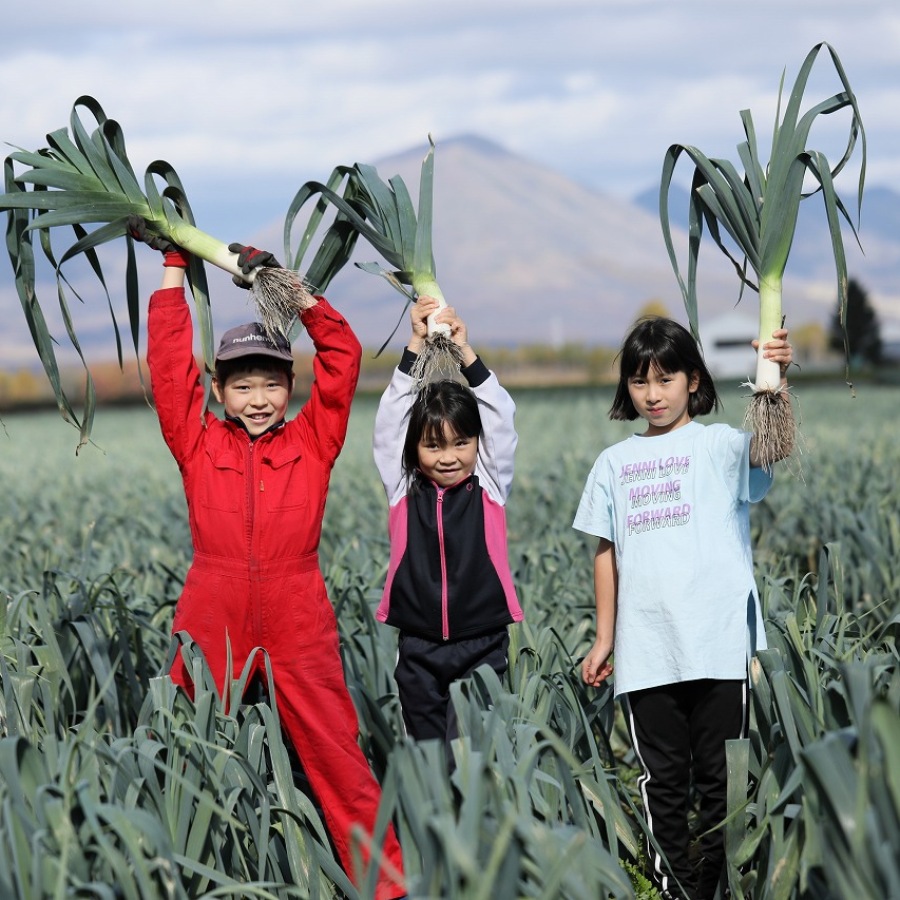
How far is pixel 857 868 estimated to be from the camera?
170cm

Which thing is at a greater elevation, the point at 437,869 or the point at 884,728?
the point at 884,728

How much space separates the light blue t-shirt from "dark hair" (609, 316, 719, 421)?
0.09 metres

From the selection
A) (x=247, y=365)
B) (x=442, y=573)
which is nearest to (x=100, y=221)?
(x=247, y=365)

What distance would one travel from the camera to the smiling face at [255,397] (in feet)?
9.53

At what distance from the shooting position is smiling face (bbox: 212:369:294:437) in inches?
114

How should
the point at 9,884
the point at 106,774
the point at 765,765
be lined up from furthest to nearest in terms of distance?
the point at 765,765
the point at 106,774
the point at 9,884

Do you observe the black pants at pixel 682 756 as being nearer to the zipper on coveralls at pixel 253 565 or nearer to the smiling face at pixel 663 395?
the smiling face at pixel 663 395

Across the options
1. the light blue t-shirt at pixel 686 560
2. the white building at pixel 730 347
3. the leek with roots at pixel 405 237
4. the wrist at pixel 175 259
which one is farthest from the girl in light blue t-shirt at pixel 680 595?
the white building at pixel 730 347

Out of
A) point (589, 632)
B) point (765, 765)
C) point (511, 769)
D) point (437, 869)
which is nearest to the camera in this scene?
point (437, 869)

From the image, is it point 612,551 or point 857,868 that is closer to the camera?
point 857,868

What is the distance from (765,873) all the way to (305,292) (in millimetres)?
1541

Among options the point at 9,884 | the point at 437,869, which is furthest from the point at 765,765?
the point at 9,884

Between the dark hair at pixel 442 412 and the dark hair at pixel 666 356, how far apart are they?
0.33 metres

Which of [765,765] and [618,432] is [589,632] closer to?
[765,765]
